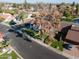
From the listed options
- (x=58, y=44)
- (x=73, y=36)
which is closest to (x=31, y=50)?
(x=58, y=44)

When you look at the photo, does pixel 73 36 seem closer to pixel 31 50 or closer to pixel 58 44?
pixel 58 44

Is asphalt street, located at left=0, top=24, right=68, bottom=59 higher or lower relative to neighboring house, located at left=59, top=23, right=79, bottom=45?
lower

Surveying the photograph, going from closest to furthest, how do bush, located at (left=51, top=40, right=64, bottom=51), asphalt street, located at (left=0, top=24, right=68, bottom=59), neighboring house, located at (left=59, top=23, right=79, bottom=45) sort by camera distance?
1. asphalt street, located at (left=0, top=24, right=68, bottom=59)
2. bush, located at (left=51, top=40, right=64, bottom=51)
3. neighboring house, located at (left=59, top=23, right=79, bottom=45)

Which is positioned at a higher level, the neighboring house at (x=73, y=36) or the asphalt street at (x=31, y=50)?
the neighboring house at (x=73, y=36)

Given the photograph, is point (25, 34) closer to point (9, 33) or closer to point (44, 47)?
point (9, 33)

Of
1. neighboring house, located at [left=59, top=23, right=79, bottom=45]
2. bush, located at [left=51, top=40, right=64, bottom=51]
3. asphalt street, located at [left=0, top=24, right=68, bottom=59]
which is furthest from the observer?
neighboring house, located at [left=59, top=23, right=79, bottom=45]

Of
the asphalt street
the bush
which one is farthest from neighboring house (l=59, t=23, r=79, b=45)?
the asphalt street

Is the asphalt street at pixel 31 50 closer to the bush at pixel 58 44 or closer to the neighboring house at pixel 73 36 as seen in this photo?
the bush at pixel 58 44

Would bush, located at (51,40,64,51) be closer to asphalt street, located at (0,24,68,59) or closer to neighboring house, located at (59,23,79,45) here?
asphalt street, located at (0,24,68,59)

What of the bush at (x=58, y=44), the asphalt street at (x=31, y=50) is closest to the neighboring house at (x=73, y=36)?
the bush at (x=58, y=44)
